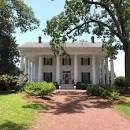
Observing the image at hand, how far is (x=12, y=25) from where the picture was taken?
156 feet

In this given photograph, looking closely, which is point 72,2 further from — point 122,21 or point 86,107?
point 86,107

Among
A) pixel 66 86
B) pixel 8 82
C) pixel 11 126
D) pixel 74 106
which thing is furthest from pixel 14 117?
pixel 66 86

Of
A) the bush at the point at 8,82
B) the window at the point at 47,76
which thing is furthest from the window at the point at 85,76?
the bush at the point at 8,82

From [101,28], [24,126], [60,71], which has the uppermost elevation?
[101,28]

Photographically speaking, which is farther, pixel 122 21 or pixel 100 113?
pixel 122 21

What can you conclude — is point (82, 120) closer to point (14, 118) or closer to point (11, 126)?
point (14, 118)

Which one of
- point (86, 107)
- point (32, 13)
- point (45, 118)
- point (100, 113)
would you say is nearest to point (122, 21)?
point (32, 13)

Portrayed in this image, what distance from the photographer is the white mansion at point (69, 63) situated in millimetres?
55812

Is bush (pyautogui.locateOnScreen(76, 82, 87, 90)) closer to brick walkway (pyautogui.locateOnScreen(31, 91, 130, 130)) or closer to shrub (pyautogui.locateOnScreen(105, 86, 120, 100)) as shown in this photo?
shrub (pyautogui.locateOnScreen(105, 86, 120, 100))

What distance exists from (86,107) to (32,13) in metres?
23.0

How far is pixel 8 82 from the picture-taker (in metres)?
47.3

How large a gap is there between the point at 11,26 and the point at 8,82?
6720mm

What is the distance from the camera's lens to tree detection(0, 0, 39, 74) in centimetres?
4622

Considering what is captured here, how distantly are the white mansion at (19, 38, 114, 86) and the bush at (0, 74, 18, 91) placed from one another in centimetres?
732
